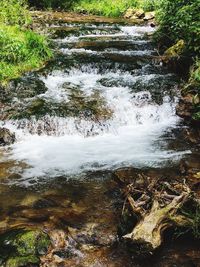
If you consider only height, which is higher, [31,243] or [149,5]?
[31,243]

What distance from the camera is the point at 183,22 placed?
1142cm

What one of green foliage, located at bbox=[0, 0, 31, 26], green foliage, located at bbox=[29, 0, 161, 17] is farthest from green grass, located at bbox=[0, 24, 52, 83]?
green foliage, located at bbox=[29, 0, 161, 17]

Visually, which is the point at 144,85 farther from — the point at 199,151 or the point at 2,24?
the point at 2,24

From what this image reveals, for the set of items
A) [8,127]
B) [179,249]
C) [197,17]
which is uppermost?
[197,17]

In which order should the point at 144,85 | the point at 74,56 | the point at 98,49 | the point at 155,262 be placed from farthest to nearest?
the point at 98,49 → the point at 74,56 → the point at 144,85 → the point at 155,262

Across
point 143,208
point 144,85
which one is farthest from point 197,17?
point 143,208

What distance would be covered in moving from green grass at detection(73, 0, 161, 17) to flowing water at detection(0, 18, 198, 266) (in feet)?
39.3

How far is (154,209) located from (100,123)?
445 cm

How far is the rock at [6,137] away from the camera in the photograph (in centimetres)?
862

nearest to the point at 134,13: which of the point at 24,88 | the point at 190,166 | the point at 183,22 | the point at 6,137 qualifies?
the point at 183,22

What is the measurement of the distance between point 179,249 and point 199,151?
11.7 ft

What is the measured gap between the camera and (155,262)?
15.9 ft

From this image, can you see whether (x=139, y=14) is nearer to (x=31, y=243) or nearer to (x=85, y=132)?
(x=85, y=132)

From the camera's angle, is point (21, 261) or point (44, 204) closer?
point (21, 261)
